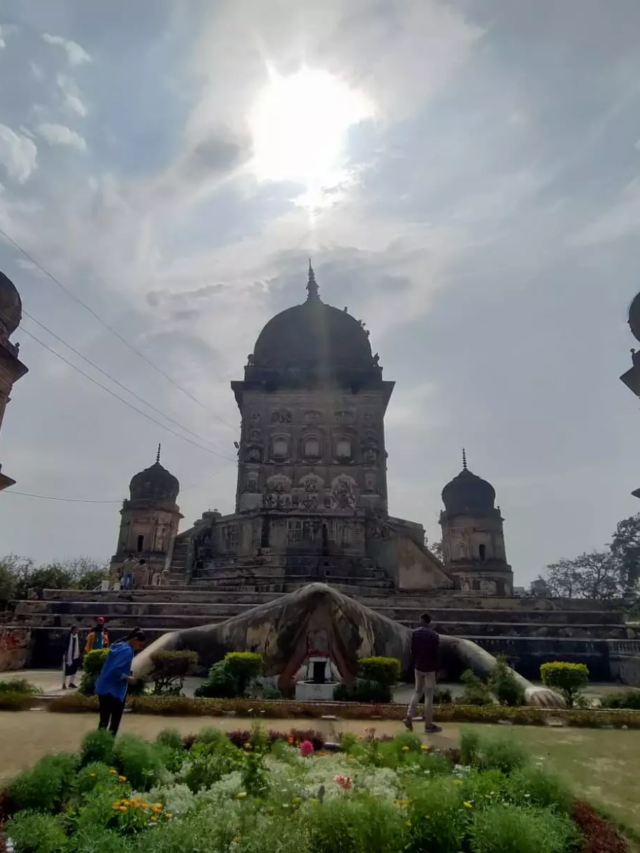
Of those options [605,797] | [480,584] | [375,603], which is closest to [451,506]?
[480,584]

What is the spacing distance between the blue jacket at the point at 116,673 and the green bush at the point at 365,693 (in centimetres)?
500

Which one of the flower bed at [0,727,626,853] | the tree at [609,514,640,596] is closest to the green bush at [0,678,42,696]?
the flower bed at [0,727,626,853]

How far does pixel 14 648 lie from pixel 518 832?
16673mm

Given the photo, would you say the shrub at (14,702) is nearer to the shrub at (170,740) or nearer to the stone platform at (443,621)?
the shrub at (170,740)

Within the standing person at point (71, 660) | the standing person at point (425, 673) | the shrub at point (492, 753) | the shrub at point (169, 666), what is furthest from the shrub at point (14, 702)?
the shrub at point (492, 753)

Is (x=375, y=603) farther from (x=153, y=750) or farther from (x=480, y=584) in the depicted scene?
(x=480, y=584)

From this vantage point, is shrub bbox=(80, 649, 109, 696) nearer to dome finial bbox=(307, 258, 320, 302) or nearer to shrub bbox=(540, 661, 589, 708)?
shrub bbox=(540, 661, 589, 708)

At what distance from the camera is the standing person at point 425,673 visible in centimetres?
805

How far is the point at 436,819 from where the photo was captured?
4.27m

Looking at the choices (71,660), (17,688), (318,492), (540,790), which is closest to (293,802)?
(540,790)

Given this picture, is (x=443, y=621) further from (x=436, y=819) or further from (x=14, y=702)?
(x=436, y=819)

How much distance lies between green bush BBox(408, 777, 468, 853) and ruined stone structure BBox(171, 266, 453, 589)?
2061 centimetres

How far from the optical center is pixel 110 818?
4.45 metres

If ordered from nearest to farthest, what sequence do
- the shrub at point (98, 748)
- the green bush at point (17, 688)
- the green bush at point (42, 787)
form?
the green bush at point (42, 787) < the shrub at point (98, 748) < the green bush at point (17, 688)
